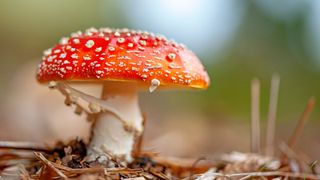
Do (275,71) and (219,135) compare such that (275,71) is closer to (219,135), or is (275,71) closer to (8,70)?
(219,135)

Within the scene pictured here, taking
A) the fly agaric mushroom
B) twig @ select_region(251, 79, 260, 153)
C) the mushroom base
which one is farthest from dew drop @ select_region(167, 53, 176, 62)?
twig @ select_region(251, 79, 260, 153)

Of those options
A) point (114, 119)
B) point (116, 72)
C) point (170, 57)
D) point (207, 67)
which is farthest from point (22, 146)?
point (207, 67)

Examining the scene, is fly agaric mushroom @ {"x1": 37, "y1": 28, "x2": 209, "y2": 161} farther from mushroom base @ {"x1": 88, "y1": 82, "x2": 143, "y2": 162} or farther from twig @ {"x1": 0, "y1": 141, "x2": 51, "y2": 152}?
twig @ {"x1": 0, "y1": 141, "x2": 51, "y2": 152}

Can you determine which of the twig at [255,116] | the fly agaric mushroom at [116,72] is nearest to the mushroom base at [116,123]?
the fly agaric mushroom at [116,72]

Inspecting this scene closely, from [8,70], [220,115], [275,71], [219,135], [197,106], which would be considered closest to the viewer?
[219,135]

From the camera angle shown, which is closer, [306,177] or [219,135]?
[306,177]

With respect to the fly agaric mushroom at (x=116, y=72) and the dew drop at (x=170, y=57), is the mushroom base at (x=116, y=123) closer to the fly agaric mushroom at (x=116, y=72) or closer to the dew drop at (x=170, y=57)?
the fly agaric mushroom at (x=116, y=72)

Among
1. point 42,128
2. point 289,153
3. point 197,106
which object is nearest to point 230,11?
point 197,106

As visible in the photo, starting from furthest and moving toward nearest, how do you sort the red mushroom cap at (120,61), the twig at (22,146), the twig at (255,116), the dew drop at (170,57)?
the twig at (255,116), the twig at (22,146), the dew drop at (170,57), the red mushroom cap at (120,61)
